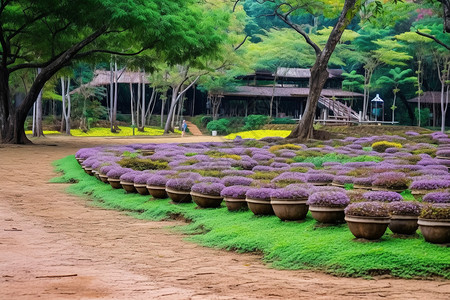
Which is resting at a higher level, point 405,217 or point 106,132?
point 405,217

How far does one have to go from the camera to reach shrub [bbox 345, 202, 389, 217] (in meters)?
6.77

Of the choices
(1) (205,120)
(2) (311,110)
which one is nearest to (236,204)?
(2) (311,110)

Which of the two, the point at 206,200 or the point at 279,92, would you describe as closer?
the point at 206,200

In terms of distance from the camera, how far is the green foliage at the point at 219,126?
5181cm

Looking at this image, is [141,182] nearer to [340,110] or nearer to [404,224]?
[404,224]

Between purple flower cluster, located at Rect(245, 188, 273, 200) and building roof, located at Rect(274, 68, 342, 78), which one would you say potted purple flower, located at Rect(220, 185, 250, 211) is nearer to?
purple flower cluster, located at Rect(245, 188, 273, 200)

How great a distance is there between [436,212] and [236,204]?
3.42 m

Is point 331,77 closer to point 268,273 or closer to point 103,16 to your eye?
point 103,16

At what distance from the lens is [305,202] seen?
26.6ft

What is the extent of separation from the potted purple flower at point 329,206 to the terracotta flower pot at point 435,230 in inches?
46.7

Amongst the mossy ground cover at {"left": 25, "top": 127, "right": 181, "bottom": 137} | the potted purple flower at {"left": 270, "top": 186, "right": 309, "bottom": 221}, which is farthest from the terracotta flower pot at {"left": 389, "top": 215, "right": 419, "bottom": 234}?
the mossy ground cover at {"left": 25, "top": 127, "right": 181, "bottom": 137}

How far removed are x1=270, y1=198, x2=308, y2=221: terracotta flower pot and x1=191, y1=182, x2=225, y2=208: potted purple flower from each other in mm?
1662

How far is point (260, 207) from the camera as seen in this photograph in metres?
8.66

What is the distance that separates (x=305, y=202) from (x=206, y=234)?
1.40 meters
